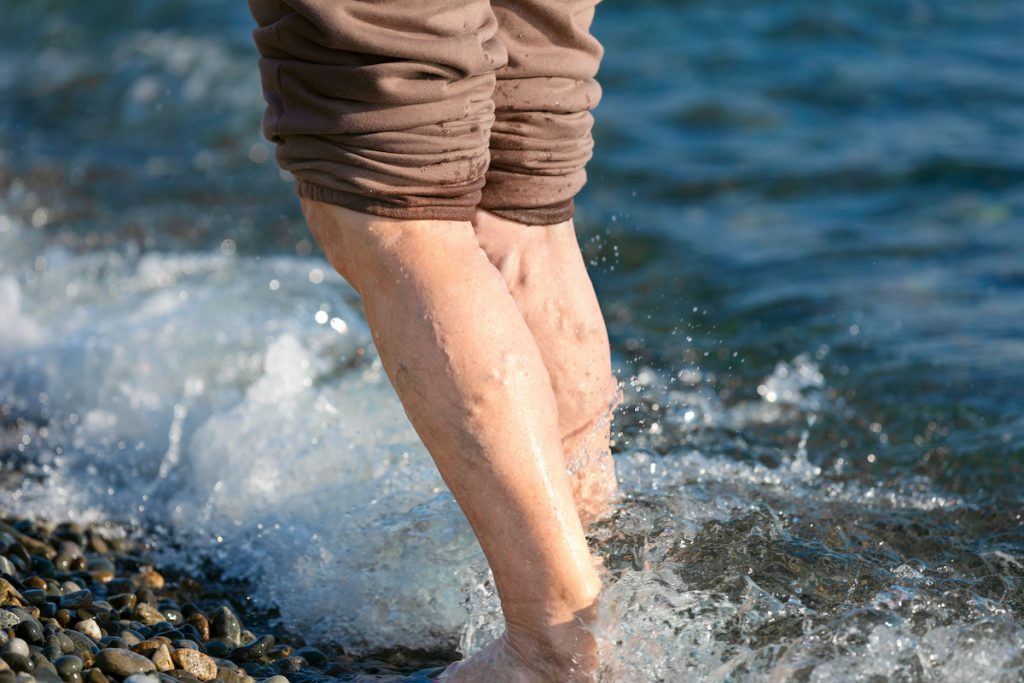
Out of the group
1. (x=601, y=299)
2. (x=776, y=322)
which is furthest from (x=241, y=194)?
(x=776, y=322)

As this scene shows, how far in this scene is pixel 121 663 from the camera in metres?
2.14

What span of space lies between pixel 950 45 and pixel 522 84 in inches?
271

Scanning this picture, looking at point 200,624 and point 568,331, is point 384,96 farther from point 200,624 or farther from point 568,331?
point 200,624

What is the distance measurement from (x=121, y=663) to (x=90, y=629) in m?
0.23

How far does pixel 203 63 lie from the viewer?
8.27 m

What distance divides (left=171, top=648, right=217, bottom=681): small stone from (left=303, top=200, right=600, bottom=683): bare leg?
0.57m

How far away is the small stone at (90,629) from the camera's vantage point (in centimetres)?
232

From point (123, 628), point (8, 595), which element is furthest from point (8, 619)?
point (123, 628)

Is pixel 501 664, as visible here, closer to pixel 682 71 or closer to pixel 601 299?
pixel 601 299

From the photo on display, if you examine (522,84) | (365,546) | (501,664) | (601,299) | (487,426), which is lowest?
(601,299)

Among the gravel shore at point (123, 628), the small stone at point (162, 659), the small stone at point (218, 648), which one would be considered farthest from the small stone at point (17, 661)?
the small stone at point (218, 648)

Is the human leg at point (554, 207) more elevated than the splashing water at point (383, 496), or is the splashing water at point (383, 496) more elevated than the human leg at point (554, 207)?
the human leg at point (554, 207)

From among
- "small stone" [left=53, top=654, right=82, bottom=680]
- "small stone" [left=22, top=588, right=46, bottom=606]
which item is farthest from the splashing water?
"small stone" [left=53, top=654, right=82, bottom=680]

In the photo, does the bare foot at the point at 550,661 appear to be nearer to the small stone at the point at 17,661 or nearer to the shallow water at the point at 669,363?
the shallow water at the point at 669,363
